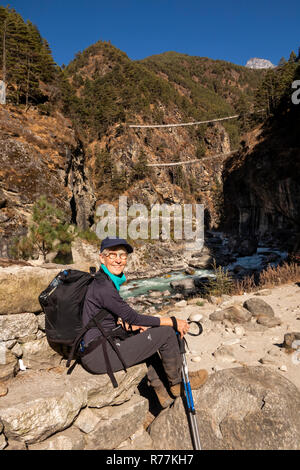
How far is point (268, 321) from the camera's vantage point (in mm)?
5590

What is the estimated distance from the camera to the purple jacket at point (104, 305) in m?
2.63

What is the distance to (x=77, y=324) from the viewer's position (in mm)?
2670

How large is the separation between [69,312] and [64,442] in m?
1.28

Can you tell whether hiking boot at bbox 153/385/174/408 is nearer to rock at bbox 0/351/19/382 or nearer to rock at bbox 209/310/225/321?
rock at bbox 0/351/19/382

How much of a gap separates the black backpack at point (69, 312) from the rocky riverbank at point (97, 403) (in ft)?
1.50

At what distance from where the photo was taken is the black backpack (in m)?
2.61

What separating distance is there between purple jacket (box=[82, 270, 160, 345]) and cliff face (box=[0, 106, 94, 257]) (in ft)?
43.3

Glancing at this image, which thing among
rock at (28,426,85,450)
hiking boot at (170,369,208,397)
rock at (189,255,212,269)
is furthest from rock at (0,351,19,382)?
rock at (189,255,212,269)

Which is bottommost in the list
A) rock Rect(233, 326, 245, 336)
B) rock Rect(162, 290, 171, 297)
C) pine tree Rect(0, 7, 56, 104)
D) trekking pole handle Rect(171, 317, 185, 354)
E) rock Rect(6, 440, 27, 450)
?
rock Rect(162, 290, 171, 297)

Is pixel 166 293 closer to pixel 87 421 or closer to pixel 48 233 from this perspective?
pixel 48 233

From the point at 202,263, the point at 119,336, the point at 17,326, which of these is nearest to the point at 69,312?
the point at 119,336

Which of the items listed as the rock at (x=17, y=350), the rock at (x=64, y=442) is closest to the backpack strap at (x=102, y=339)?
the rock at (x=64, y=442)

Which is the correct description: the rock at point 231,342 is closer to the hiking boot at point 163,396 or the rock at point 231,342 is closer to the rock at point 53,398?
the hiking boot at point 163,396
